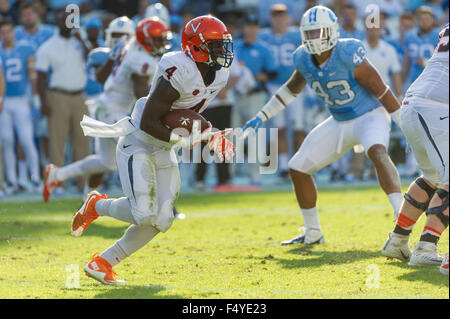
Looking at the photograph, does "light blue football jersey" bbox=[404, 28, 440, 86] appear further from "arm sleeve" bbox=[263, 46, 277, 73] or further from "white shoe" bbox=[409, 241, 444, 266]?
"white shoe" bbox=[409, 241, 444, 266]

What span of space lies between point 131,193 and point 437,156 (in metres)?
1.75

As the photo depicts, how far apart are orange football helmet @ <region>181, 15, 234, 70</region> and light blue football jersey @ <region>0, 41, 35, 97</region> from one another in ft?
18.7

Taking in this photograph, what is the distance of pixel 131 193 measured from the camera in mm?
4852

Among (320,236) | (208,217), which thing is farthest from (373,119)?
(208,217)

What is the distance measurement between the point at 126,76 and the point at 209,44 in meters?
2.95

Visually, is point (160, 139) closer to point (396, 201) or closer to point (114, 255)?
point (114, 255)

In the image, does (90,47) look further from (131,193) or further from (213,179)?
(131,193)

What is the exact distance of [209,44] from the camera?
15.8ft

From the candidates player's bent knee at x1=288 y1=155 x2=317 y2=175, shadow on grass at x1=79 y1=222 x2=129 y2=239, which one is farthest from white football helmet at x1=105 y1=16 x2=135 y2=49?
player's bent knee at x1=288 y1=155 x2=317 y2=175

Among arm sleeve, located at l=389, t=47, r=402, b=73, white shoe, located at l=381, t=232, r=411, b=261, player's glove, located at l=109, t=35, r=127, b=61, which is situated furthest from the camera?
arm sleeve, located at l=389, t=47, r=402, b=73

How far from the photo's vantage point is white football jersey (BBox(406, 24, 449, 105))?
4.72 meters

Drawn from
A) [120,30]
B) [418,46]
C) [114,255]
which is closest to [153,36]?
[120,30]

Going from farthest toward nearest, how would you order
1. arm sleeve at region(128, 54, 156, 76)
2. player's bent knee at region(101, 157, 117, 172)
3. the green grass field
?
player's bent knee at region(101, 157, 117, 172) < arm sleeve at region(128, 54, 156, 76) < the green grass field

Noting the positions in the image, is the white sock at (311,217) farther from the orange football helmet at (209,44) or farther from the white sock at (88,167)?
the white sock at (88,167)
